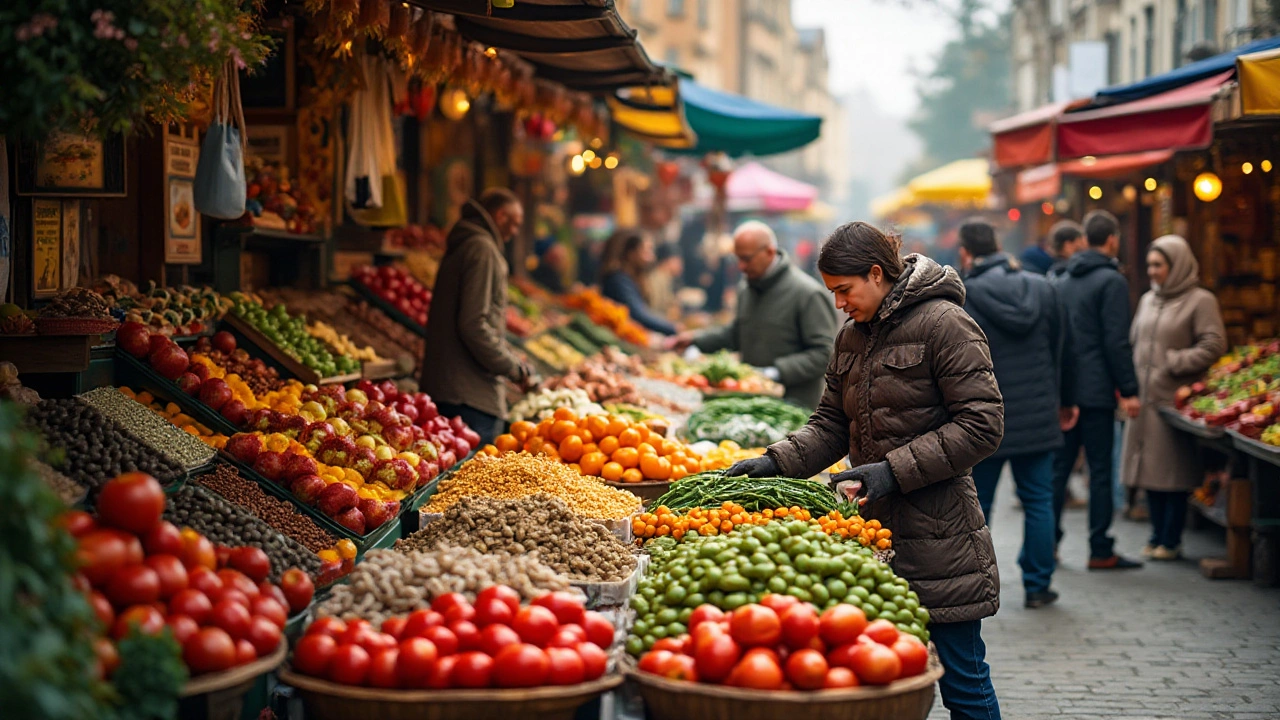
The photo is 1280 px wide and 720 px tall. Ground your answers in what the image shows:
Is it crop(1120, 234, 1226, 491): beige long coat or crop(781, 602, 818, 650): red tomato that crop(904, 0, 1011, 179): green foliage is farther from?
crop(781, 602, 818, 650): red tomato

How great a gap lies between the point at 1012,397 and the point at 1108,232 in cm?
215

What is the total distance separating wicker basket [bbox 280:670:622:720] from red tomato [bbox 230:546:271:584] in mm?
520

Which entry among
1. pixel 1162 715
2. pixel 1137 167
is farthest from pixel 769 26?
pixel 1162 715

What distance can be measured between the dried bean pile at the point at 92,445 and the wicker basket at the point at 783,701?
2.05 meters

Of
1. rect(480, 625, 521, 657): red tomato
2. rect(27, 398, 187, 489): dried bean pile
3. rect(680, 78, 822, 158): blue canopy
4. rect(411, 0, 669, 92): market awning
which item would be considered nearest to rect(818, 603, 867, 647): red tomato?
rect(480, 625, 521, 657): red tomato

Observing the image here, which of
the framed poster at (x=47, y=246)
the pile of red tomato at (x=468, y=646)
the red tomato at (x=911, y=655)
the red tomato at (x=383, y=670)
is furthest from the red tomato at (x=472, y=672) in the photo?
the framed poster at (x=47, y=246)

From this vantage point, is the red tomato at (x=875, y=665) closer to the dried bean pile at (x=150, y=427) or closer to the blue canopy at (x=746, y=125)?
the dried bean pile at (x=150, y=427)

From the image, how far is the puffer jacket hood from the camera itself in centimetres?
777

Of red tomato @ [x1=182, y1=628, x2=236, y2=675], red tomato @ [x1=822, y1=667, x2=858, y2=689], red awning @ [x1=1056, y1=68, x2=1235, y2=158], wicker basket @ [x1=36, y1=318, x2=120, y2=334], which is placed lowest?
red tomato @ [x1=822, y1=667, x2=858, y2=689]

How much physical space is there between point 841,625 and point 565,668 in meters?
0.78

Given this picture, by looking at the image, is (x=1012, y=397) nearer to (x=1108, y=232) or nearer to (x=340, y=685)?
(x=1108, y=232)

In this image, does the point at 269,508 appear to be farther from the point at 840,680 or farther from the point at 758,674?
the point at 840,680

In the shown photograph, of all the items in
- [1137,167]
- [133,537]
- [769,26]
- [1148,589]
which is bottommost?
[1148,589]

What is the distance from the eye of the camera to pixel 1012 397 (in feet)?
25.7
